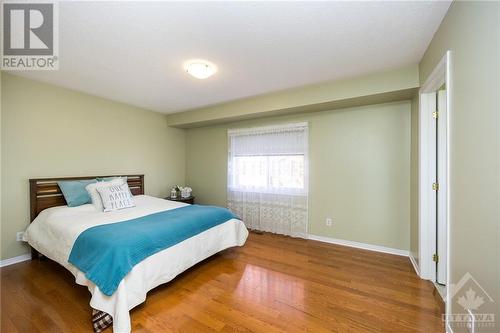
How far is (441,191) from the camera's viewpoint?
213 centimetres

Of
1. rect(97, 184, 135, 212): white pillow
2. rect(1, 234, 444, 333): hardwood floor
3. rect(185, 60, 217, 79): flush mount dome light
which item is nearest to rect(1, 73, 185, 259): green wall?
rect(97, 184, 135, 212): white pillow

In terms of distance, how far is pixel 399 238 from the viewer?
9.30 feet

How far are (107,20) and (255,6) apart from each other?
118 centimetres

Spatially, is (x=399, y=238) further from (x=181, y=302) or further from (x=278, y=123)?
(x=181, y=302)

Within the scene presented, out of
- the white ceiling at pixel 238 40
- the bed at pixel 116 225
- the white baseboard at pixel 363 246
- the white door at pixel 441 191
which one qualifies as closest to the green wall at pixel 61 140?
the bed at pixel 116 225

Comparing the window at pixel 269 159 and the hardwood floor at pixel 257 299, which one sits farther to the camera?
the window at pixel 269 159

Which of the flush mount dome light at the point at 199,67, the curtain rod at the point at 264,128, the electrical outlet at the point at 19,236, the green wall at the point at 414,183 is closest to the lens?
the flush mount dome light at the point at 199,67

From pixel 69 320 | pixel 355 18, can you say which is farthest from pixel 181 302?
Answer: pixel 355 18

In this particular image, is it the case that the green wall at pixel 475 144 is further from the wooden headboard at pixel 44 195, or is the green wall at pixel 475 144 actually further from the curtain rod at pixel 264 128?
the wooden headboard at pixel 44 195

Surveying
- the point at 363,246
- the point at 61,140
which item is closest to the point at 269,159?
the point at 363,246

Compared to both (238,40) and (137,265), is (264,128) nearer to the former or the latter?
(238,40)

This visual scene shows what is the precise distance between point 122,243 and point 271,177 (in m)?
2.56

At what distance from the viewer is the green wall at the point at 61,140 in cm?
252

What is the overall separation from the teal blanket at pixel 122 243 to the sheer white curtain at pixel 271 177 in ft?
5.48
